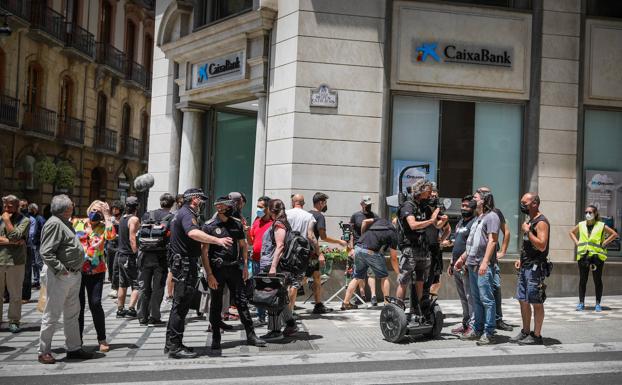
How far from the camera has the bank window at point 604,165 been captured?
1377 centimetres

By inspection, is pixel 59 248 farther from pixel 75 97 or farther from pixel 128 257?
pixel 75 97

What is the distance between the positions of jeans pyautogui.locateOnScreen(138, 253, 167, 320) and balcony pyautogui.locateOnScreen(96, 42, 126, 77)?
27530 mm

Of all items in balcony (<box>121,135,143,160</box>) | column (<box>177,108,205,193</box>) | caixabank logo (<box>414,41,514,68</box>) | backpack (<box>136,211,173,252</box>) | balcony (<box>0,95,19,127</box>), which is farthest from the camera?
balcony (<box>121,135,143,160</box>)

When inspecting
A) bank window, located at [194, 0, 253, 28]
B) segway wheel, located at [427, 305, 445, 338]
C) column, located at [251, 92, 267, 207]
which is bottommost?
segway wheel, located at [427, 305, 445, 338]

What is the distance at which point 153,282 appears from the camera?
9.75 m

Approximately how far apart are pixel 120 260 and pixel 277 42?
18.1 ft

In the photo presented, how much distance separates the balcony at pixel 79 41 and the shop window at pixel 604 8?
24.8 metres

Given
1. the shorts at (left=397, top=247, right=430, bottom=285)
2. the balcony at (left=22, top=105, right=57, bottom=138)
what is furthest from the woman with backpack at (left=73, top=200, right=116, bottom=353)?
the balcony at (left=22, top=105, right=57, bottom=138)

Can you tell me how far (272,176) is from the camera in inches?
522

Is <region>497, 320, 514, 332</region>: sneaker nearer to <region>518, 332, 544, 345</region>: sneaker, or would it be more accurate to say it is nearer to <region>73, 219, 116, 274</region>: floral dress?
<region>518, 332, 544, 345</region>: sneaker

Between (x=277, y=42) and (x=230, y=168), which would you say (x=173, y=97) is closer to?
(x=230, y=168)

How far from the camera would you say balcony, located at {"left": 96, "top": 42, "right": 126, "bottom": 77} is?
114 feet

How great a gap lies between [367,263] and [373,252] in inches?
8.3

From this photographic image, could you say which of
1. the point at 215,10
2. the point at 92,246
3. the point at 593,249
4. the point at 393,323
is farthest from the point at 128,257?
the point at 593,249
